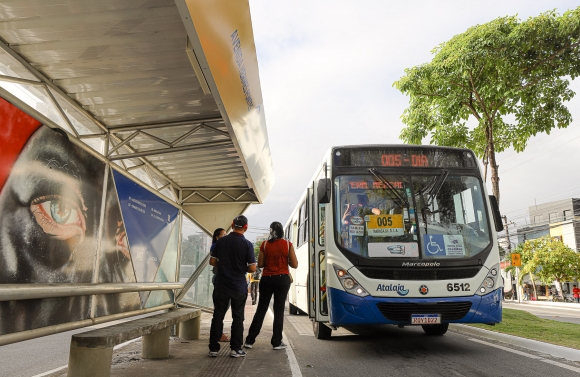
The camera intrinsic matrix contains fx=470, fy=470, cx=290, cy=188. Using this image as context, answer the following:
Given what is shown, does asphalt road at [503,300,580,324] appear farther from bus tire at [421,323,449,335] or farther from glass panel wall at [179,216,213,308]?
glass panel wall at [179,216,213,308]

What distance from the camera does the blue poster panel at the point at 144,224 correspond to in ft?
26.9

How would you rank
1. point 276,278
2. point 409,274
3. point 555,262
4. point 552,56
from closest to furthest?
point 409,274 < point 276,278 < point 552,56 < point 555,262

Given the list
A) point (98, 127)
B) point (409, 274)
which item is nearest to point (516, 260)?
point (409, 274)

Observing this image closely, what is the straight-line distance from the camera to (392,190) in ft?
23.1

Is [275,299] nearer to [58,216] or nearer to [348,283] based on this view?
[348,283]

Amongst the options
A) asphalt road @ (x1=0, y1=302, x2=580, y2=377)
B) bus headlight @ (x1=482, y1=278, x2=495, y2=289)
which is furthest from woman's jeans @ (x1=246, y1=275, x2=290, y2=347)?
bus headlight @ (x1=482, y1=278, x2=495, y2=289)

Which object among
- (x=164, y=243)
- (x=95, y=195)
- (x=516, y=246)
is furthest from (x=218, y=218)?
(x=516, y=246)

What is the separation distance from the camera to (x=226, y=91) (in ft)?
17.2

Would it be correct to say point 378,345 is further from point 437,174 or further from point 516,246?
point 516,246

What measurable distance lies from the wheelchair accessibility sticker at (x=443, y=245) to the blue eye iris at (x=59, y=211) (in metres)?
4.85

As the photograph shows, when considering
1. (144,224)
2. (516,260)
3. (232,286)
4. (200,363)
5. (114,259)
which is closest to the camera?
(200,363)

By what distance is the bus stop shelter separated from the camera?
4531 mm

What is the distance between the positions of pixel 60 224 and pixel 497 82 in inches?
445

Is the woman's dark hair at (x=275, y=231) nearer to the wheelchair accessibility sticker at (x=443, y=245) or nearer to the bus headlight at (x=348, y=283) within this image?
the bus headlight at (x=348, y=283)
